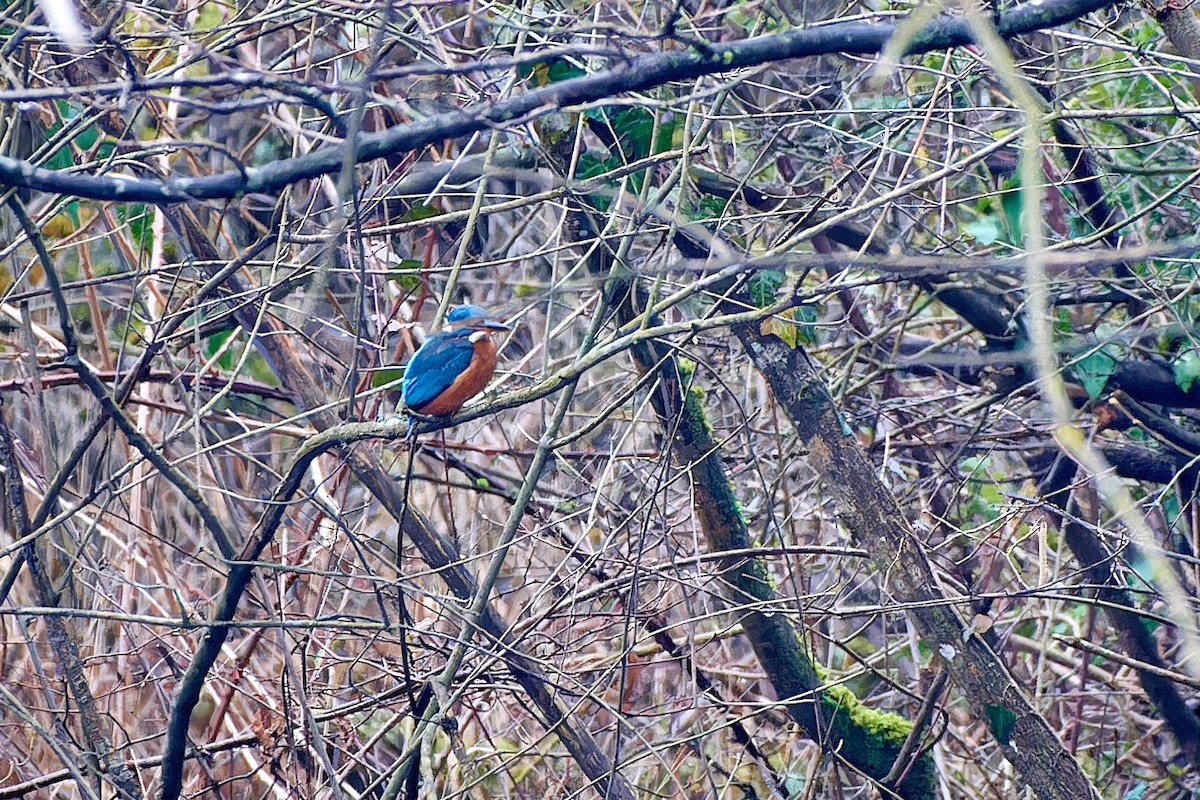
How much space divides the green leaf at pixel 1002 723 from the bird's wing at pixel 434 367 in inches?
74.2

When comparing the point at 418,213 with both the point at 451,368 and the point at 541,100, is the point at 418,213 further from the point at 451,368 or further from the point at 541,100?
the point at 541,100

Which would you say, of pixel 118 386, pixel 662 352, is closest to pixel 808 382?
pixel 662 352

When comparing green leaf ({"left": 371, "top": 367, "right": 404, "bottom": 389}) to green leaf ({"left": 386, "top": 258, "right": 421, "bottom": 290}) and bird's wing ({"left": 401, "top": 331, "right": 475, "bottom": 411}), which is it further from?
bird's wing ({"left": 401, "top": 331, "right": 475, "bottom": 411})

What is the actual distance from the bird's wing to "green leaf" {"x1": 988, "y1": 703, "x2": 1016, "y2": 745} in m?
1.88

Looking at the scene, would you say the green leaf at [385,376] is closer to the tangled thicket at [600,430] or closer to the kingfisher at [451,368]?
the tangled thicket at [600,430]

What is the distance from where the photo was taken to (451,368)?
3559 mm

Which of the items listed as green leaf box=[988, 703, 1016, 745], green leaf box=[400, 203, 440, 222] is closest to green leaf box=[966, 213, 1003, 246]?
green leaf box=[988, 703, 1016, 745]

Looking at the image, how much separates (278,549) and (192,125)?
1.58m

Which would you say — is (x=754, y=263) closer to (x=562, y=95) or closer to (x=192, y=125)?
(x=562, y=95)

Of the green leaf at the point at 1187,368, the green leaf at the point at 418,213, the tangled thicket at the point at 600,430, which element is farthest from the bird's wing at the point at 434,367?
the green leaf at the point at 1187,368

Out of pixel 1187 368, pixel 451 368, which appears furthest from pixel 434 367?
pixel 1187 368

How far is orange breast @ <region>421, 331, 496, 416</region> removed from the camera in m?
3.48

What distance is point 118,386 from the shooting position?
3.16 m

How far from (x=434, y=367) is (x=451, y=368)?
5cm
